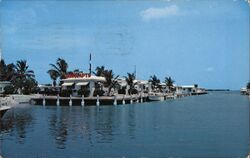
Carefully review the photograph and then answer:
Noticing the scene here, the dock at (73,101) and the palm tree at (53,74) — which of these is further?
the palm tree at (53,74)

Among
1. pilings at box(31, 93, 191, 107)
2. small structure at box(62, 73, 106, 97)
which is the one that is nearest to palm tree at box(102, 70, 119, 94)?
small structure at box(62, 73, 106, 97)

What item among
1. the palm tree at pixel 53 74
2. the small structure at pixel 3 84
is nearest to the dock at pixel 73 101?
the small structure at pixel 3 84

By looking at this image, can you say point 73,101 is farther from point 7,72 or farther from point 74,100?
point 7,72

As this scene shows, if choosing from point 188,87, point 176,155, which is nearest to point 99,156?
point 176,155

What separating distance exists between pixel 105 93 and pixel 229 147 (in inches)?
1640

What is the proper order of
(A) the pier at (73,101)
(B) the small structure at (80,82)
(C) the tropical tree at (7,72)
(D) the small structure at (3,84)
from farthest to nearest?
(C) the tropical tree at (7,72) → (B) the small structure at (80,82) → (D) the small structure at (3,84) → (A) the pier at (73,101)

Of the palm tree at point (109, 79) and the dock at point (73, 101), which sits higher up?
the palm tree at point (109, 79)

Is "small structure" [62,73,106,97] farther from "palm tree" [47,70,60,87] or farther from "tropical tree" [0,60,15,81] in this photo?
"tropical tree" [0,60,15,81]

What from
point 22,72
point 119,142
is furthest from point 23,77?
point 119,142

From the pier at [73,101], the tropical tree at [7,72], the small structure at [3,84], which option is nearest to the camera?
the pier at [73,101]

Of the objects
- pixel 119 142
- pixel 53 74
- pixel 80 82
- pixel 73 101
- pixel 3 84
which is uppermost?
pixel 53 74

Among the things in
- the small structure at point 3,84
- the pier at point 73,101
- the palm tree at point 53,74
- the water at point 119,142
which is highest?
the palm tree at point 53,74

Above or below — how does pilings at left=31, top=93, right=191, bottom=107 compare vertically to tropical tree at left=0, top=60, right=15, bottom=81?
below

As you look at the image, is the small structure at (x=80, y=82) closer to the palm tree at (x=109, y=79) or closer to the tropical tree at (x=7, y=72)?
the palm tree at (x=109, y=79)
